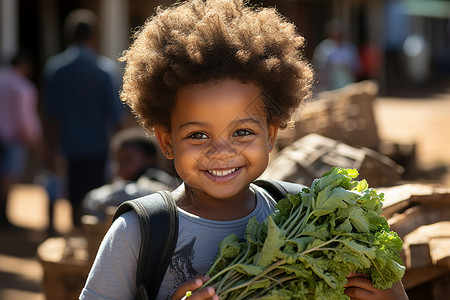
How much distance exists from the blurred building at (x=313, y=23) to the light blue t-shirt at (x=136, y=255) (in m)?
4.60

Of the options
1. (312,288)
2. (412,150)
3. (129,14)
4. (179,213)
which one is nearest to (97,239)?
(179,213)

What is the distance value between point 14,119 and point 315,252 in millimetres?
6677

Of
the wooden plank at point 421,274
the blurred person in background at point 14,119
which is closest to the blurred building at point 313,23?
the blurred person in background at point 14,119

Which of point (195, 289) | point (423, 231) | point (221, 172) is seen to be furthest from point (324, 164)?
point (195, 289)

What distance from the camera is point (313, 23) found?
24203mm

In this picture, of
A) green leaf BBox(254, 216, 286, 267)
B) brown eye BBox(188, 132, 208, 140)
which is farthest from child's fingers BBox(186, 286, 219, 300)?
brown eye BBox(188, 132, 208, 140)

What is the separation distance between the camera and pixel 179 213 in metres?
→ 2.19

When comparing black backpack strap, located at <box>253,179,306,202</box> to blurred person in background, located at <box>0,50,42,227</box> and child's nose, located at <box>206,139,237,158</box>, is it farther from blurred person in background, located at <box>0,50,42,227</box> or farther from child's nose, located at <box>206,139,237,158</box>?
blurred person in background, located at <box>0,50,42,227</box>

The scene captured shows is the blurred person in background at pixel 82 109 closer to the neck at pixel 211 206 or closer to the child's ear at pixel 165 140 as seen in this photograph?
the child's ear at pixel 165 140

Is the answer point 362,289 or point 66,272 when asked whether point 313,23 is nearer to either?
point 66,272

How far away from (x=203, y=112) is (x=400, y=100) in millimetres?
20549

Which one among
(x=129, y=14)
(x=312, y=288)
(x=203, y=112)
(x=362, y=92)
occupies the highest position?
(x=203, y=112)

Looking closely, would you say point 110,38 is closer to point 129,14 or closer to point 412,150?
point 129,14

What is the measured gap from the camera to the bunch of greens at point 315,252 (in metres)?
1.94
